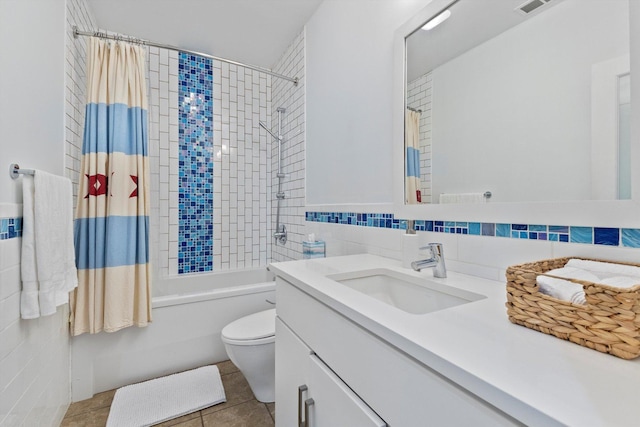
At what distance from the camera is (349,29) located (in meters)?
1.66

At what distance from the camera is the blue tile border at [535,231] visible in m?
0.66

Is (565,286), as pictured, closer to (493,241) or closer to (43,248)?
(493,241)

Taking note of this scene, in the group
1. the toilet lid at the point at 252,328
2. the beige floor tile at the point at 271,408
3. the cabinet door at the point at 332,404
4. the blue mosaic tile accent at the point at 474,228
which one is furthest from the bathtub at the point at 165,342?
the blue mosaic tile accent at the point at 474,228

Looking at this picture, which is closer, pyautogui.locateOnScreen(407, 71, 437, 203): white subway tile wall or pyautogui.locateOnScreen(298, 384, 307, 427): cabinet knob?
pyautogui.locateOnScreen(298, 384, 307, 427): cabinet knob

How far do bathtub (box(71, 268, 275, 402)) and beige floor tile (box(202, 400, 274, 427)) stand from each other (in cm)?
50

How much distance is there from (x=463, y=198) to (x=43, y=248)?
1.64 metres

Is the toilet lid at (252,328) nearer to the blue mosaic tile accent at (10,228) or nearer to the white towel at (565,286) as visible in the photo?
the blue mosaic tile accent at (10,228)

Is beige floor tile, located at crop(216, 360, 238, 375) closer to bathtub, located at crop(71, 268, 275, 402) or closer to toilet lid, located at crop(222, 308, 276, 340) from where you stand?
bathtub, located at crop(71, 268, 275, 402)

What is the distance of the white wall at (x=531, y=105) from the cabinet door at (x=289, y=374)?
2.62 ft

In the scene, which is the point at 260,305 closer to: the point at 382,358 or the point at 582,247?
the point at 382,358

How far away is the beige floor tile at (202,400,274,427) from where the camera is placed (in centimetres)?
145

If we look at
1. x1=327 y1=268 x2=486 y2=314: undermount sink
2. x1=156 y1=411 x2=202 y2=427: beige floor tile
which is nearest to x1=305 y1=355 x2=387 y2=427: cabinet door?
x1=327 y1=268 x2=486 y2=314: undermount sink

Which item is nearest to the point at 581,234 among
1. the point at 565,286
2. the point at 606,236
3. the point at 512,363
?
the point at 606,236

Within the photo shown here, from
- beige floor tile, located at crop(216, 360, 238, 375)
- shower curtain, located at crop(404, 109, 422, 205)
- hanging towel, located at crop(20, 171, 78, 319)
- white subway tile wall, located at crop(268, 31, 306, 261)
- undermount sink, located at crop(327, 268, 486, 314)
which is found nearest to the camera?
undermount sink, located at crop(327, 268, 486, 314)
